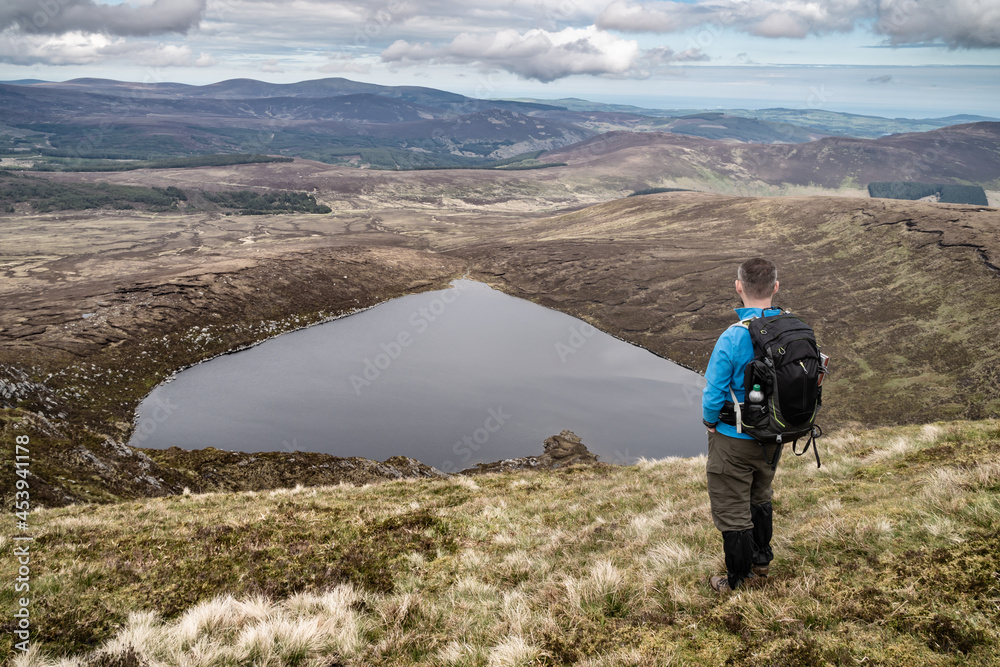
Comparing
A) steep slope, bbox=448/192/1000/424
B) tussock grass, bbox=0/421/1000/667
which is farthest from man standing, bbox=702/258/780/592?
steep slope, bbox=448/192/1000/424

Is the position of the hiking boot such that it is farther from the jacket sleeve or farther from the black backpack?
the jacket sleeve

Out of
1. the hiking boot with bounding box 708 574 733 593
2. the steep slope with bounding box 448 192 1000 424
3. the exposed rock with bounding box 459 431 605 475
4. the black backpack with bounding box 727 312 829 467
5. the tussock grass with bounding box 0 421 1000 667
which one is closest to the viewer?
the tussock grass with bounding box 0 421 1000 667

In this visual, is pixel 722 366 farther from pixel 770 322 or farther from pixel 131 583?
pixel 131 583

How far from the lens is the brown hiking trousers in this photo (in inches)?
236

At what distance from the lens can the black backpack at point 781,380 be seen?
18.4 ft

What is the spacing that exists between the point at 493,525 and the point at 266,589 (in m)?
4.60

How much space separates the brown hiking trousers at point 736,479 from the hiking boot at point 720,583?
0.60 m

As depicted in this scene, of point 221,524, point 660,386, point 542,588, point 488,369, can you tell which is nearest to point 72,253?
point 488,369

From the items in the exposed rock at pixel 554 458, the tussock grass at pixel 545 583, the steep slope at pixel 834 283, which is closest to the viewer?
the tussock grass at pixel 545 583

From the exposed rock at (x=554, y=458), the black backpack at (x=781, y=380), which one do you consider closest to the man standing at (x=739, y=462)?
the black backpack at (x=781, y=380)

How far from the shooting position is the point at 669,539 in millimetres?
8195

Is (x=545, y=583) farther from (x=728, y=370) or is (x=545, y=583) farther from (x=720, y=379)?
(x=728, y=370)

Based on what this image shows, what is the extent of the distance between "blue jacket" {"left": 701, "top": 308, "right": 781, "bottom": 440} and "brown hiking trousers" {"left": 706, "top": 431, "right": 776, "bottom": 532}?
0.48 ft

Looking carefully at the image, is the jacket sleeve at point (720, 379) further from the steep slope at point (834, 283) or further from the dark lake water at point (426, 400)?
the steep slope at point (834, 283)
